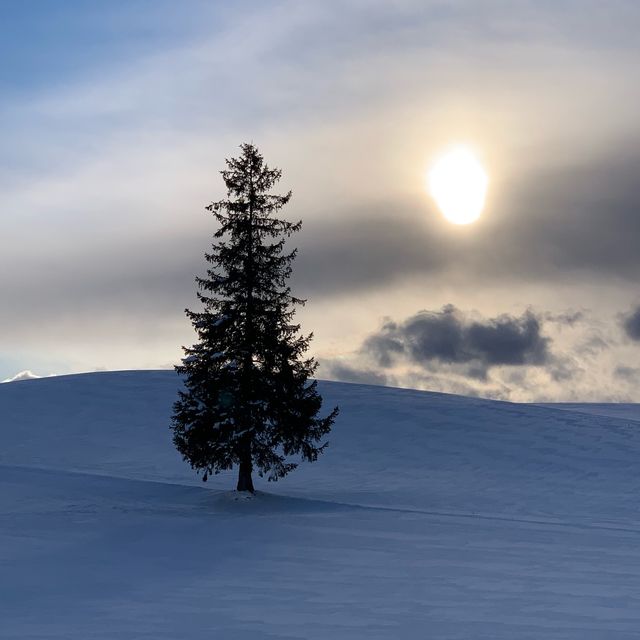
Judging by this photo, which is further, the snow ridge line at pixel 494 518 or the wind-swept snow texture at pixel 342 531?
the snow ridge line at pixel 494 518

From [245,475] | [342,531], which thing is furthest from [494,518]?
[245,475]

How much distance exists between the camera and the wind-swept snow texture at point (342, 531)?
53.5 ft

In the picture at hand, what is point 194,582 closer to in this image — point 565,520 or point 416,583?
point 416,583

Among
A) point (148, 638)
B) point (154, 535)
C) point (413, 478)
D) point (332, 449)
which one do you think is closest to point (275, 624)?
point (148, 638)

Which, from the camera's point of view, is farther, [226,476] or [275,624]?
[226,476]

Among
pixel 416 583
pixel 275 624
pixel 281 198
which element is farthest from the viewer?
pixel 281 198

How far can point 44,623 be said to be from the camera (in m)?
15.6

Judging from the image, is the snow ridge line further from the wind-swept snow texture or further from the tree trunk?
the tree trunk

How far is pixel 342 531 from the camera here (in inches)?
1005

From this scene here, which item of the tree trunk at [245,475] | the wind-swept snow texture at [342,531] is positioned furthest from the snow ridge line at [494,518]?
the tree trunk at [245,475]

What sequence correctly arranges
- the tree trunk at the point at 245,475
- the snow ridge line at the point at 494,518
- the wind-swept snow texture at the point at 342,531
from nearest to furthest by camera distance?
the wind-swept snow texture at the point at 342,531
the snow ridge line at the point at 494,518
the tree trunk at the point at 245,475

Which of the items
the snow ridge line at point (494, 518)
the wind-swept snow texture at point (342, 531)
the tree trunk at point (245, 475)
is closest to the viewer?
the wind-swept snow texture at point (342, 531)

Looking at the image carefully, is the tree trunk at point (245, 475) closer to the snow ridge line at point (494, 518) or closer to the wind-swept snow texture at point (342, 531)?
the wind-swept snow texture at point (342, 531)

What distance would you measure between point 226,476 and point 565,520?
50.6 ft
